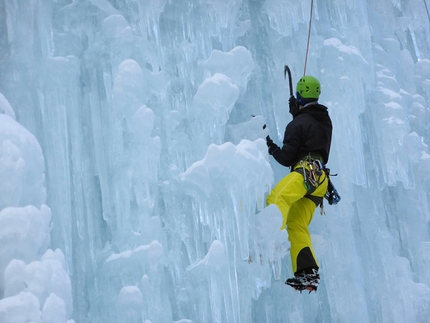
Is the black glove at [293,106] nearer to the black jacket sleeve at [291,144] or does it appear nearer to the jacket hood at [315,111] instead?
the jacket hood at [315,111]

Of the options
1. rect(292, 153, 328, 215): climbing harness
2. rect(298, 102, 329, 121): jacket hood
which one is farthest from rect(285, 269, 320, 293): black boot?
rect(298, 102, 329, 121): jacket hood

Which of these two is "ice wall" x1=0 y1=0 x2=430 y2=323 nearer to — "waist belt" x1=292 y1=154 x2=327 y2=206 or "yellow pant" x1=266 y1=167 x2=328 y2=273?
"yellow pant" x1=266 y1=167 x2=328 y2=273

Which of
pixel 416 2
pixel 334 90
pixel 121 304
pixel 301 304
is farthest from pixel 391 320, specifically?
pixel 416 2

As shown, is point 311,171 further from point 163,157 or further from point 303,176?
point 163,157

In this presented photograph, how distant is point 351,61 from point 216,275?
7.65 ft

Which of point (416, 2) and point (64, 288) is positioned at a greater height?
point (416, 2)

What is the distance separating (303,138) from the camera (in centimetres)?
470

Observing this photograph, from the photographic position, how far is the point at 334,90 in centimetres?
577

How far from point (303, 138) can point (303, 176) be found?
29cm

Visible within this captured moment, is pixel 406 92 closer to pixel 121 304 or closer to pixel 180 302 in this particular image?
pixel 180 302

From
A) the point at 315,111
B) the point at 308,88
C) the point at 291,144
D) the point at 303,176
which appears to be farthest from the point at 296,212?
the point at 308,88

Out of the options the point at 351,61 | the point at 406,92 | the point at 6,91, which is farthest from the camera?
the point at 406,92

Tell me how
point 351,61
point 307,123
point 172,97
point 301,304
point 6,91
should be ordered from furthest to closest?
point 351,61 → point 301,304 → point 172,97 → point 307,123 → point 6,91

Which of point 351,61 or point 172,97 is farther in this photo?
point 351,61
